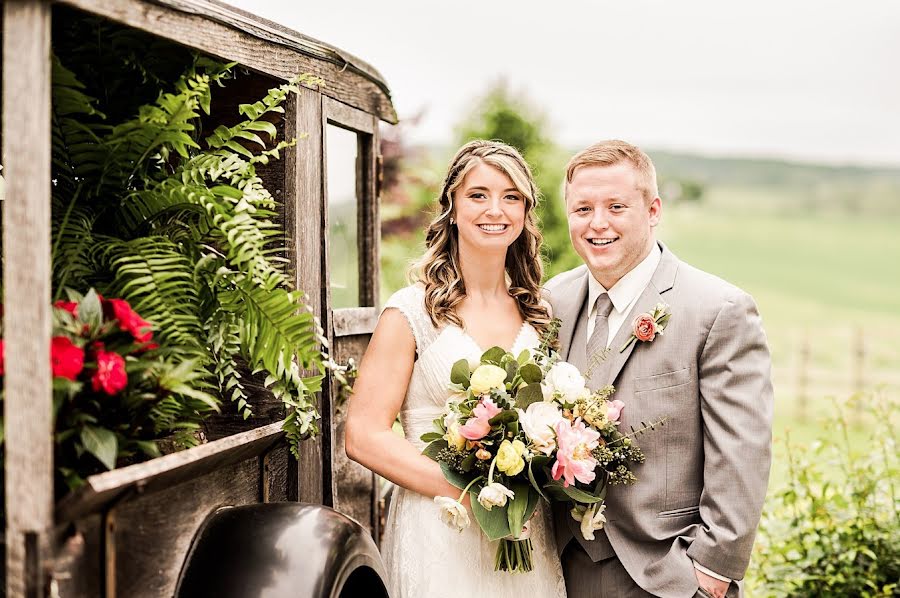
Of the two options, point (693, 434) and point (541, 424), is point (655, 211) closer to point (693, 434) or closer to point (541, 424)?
point (693, 434)

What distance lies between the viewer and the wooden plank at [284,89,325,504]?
10.5 feet

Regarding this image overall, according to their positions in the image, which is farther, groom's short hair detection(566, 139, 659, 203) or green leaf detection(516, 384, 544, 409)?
groom's short hair detection(566, 139, 659, 203)

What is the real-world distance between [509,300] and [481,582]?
1.12m

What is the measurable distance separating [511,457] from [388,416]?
2.04 feet

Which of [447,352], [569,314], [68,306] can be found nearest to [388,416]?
[447,352]

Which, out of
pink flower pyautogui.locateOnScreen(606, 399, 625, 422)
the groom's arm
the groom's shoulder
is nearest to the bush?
the groom's shoulder

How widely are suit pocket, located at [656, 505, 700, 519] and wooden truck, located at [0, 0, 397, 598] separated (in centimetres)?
96

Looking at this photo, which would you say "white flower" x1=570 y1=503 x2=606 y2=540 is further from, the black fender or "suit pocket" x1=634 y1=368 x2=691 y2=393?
the black fender

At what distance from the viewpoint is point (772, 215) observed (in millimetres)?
36125

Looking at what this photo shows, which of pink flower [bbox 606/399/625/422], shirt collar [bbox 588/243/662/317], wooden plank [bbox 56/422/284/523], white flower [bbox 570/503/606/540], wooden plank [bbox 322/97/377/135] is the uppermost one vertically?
wooden plank [bbox 322/97/377/135]

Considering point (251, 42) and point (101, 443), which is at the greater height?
Answer: point (251, 42)

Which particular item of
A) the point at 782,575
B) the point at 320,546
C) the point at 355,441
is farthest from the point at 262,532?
the point at 782,575

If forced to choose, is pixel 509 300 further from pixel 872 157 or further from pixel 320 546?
pixel 872 157

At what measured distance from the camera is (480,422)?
2859 millimetres
